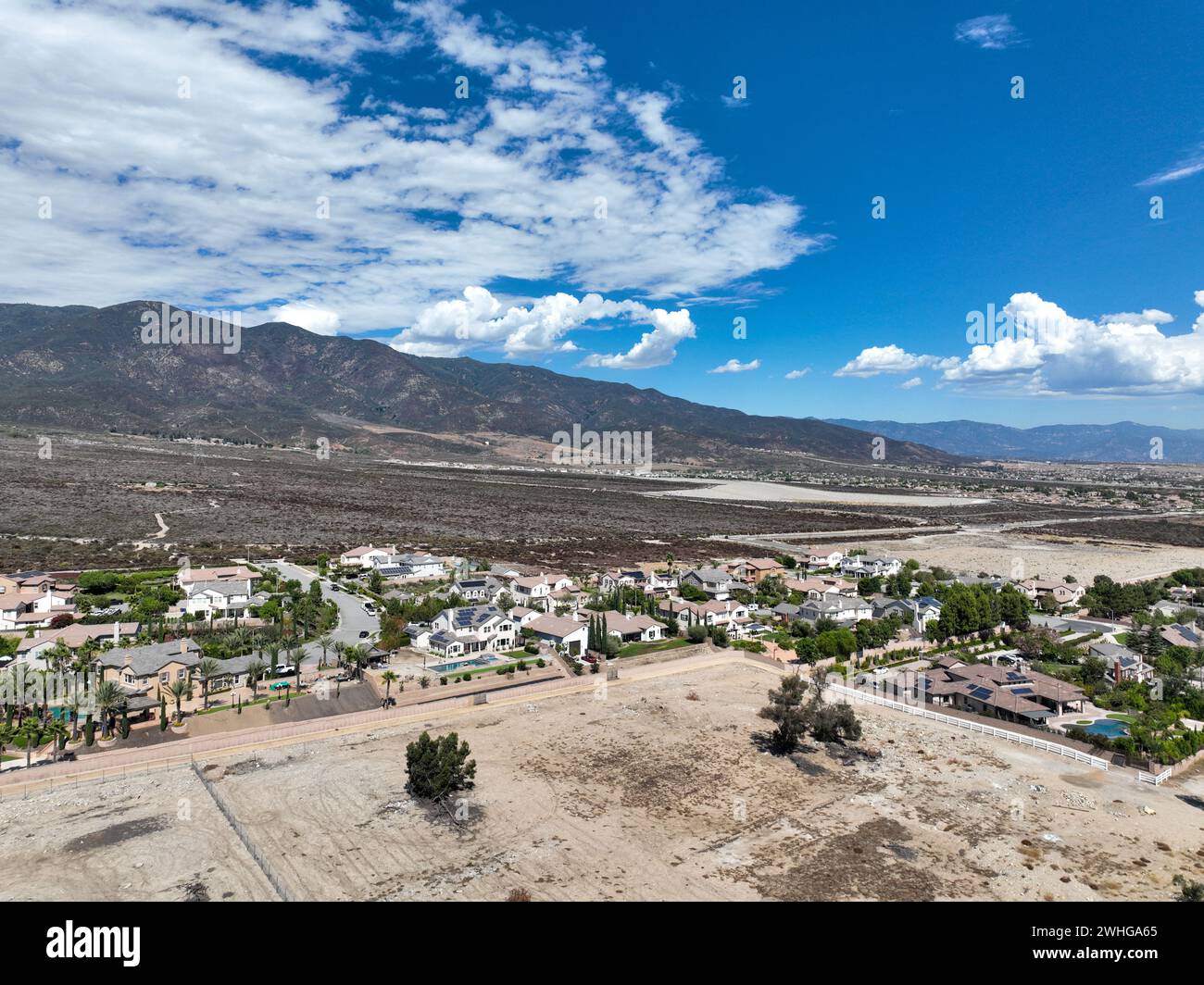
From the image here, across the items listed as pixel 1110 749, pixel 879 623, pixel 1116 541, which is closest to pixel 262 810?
pixel 1110 749

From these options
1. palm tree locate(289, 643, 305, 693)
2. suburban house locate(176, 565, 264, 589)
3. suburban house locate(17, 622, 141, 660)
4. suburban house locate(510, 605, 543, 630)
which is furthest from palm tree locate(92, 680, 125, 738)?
suburban house locate(176, 565, 264, 589)

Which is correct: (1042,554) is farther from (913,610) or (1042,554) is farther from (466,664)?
(466,664)

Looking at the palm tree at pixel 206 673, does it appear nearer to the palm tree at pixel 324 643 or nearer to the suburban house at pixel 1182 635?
the palm tree at pixel 324 643

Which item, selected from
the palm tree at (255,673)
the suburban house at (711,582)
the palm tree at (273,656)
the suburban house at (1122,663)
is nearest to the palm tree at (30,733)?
the palm tree at (255,673)

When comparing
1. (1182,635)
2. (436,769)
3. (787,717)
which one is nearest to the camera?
(436,769)

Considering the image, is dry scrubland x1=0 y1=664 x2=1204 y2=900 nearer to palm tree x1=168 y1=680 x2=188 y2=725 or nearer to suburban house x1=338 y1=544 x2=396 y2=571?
palm tree x1=168 y1=680 x2=188 y2=725

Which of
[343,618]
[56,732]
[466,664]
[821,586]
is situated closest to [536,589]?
[343,618]
